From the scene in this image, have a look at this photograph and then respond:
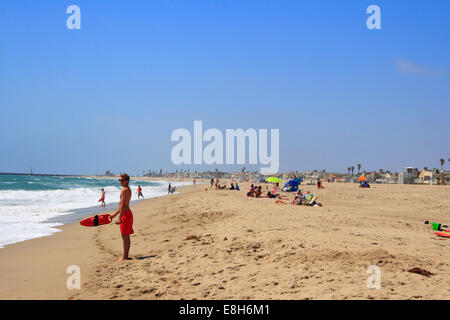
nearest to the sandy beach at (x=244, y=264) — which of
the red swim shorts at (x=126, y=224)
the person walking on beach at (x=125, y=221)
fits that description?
the person walking on beach at (x=125, y=221)

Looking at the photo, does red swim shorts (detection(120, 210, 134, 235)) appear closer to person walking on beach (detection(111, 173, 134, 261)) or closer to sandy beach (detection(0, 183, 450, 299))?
person walking on beach (detection(111, 173, 134, 261))

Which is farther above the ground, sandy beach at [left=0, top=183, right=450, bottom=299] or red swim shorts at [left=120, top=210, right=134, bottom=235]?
red swim shorts at [left=120, top=210, right=134, bottom=235]

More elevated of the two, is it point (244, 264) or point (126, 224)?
point (126, 224)

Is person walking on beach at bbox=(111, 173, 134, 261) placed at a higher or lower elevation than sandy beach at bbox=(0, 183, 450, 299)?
higher

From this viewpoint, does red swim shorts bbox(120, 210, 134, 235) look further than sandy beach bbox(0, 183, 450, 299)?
Yes

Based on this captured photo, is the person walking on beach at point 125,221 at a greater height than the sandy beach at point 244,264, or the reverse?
the person walking on beach at point 125,221

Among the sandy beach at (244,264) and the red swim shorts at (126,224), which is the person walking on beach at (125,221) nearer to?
the red swim shorts at (126,224)

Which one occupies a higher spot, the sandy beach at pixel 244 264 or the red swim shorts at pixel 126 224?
the red swim shorts at pixel 126 224

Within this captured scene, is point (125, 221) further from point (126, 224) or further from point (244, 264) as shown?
point (244, 264)

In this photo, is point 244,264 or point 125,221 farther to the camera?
point 125,221

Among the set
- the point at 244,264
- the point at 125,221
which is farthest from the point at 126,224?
the point at 244,264

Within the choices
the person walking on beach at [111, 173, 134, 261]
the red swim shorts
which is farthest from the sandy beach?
the red swim shorts

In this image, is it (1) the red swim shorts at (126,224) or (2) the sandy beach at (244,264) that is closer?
(2) the sandy beach at (244,264)
